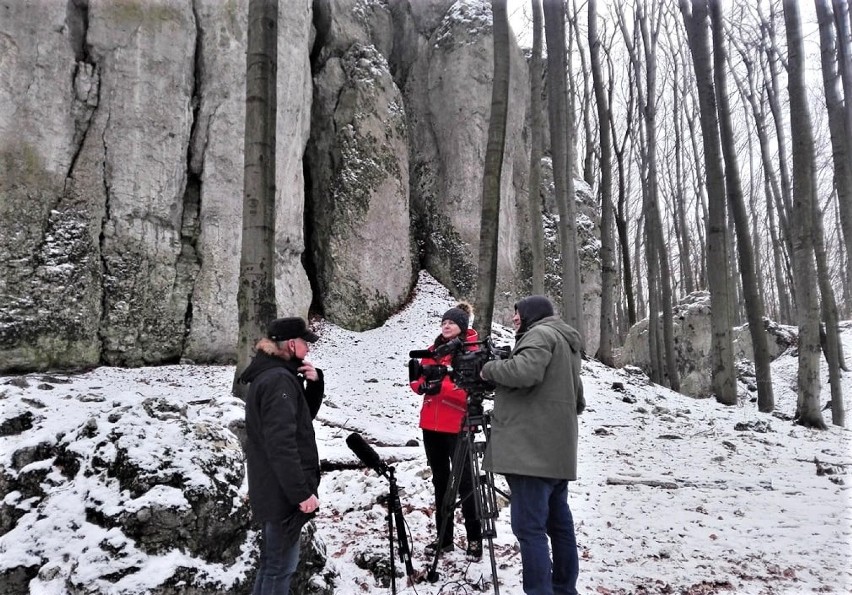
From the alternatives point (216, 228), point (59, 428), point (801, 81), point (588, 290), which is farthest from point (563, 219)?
point (59, 428)

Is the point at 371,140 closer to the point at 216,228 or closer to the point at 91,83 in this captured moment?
the point at 216,228

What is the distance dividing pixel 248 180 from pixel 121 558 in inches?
181

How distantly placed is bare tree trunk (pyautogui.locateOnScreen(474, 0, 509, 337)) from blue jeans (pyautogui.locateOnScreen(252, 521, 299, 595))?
6156 mm

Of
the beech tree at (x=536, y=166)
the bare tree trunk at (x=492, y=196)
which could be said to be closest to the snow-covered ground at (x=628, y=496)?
the bare tree trunk at (x=492, y=196)

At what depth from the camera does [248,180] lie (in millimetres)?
6582

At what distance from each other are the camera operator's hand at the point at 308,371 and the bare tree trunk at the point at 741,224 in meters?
11.3

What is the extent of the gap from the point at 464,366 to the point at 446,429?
0.82m

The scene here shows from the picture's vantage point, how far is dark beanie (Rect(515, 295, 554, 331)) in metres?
3.63

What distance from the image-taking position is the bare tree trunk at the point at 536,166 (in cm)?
1277

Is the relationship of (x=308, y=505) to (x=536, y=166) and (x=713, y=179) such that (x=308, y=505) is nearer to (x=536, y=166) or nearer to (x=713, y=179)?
(x=713, y=179)

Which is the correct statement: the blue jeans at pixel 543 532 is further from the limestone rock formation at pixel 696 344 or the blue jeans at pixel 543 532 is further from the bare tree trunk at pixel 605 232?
the limestone rock formation at pixel 696 344

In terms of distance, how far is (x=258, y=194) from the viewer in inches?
258

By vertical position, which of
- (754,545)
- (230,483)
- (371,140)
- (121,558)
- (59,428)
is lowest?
(754,545)

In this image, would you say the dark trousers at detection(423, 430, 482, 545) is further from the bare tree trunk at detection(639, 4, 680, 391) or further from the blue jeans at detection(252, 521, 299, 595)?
the bare tree trunk at detection(639, 4, 680, 391)
